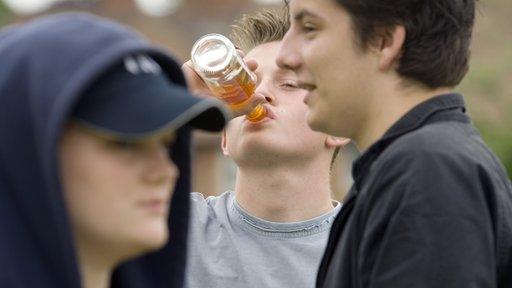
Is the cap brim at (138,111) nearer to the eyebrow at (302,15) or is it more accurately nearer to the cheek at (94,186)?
the cheek at (94,186)

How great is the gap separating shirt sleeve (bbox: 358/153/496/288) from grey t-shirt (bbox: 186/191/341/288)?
107 centimetres

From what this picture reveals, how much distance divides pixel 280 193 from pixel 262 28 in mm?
584

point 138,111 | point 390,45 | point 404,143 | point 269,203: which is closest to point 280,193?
point 269,203

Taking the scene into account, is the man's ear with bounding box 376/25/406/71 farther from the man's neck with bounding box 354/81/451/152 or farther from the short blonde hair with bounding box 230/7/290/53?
the short blonde hair with bounding box 230/7/290/53

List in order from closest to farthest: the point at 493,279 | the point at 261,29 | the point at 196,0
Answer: the point at 493,279, the point at 261,29, the point at 196,0

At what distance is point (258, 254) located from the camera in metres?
4.32

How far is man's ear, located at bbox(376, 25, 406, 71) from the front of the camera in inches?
138

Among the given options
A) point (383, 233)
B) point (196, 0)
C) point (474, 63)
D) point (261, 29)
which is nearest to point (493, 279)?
point (383, 233)

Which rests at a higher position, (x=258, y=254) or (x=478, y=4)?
(x=478, y=4)

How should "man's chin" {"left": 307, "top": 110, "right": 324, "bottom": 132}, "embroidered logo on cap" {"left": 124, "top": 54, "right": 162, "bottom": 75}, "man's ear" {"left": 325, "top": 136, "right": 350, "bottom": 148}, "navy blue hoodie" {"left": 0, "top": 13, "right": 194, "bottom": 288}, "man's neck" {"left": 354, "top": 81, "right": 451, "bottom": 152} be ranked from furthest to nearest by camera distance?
1. "man's ear" {"left": 325, "top": 136, "right": 350, "bottom": 148}
2. "man's chin" {"left": 307, "top": 110, "right": 324, "bottom": 132}
3. "man's neck" {"left": 354, "top": 81, "right": 451, "bottom": 152}
4. "embroidered logo on cap" {"left": 124, "top": 54, "right": 162, "bottom": 75}
5. "navy blue hoodie" {"left": 0, "top": 13, "right": 194, "bottom": 288}

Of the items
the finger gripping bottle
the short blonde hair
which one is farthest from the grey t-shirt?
the short blonde hair

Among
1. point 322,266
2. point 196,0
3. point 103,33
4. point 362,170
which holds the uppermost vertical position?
point 103,33

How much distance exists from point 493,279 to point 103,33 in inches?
43.3

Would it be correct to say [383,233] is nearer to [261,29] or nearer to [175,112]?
[175,112]
